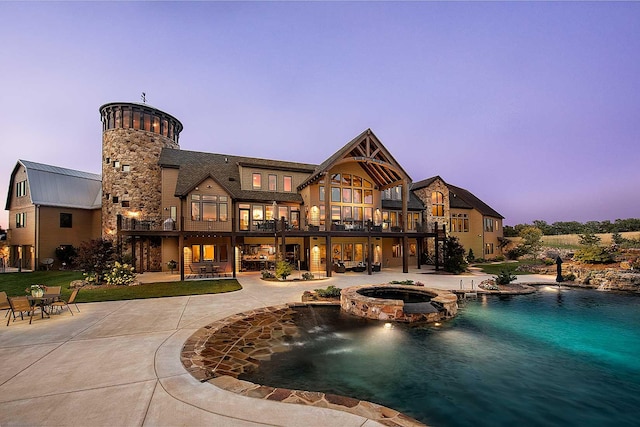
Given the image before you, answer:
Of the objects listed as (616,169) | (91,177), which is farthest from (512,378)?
(616,169)

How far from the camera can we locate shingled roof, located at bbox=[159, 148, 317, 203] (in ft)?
69.9

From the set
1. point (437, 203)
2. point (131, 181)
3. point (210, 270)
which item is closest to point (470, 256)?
point (437, 203)

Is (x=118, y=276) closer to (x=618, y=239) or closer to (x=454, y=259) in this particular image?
(x=454, y=259)

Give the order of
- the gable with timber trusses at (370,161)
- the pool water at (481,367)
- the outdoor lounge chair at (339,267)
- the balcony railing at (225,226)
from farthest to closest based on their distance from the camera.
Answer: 1. the outdoor lounge chair at (339,267)
2. the gable with timber trusses at (370,161)
3. the balcony railing at (225,226)
4. the pool water at (481,367)

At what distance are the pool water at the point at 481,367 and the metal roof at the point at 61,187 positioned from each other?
94.0 ft

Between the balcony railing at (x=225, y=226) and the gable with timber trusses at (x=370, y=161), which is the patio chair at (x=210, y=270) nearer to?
the balcony railing at (x=225, y=226)

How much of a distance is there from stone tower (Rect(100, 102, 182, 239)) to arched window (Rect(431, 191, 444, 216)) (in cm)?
2606

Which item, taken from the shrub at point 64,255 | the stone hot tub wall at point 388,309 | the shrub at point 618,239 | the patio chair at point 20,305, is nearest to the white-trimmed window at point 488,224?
the shrub at point 618,239

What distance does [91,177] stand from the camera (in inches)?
1145

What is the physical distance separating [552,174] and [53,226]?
5027 inches

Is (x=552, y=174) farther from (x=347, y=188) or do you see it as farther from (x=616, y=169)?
(x=347, y=188)

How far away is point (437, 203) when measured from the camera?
92.2 feet

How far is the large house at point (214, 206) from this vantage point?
20.4 m

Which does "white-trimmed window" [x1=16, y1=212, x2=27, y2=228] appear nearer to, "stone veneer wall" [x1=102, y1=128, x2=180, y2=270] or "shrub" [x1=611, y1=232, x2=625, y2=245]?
"stone veneer wall" [x1=102, y1=128, x2=180, y2=270]
